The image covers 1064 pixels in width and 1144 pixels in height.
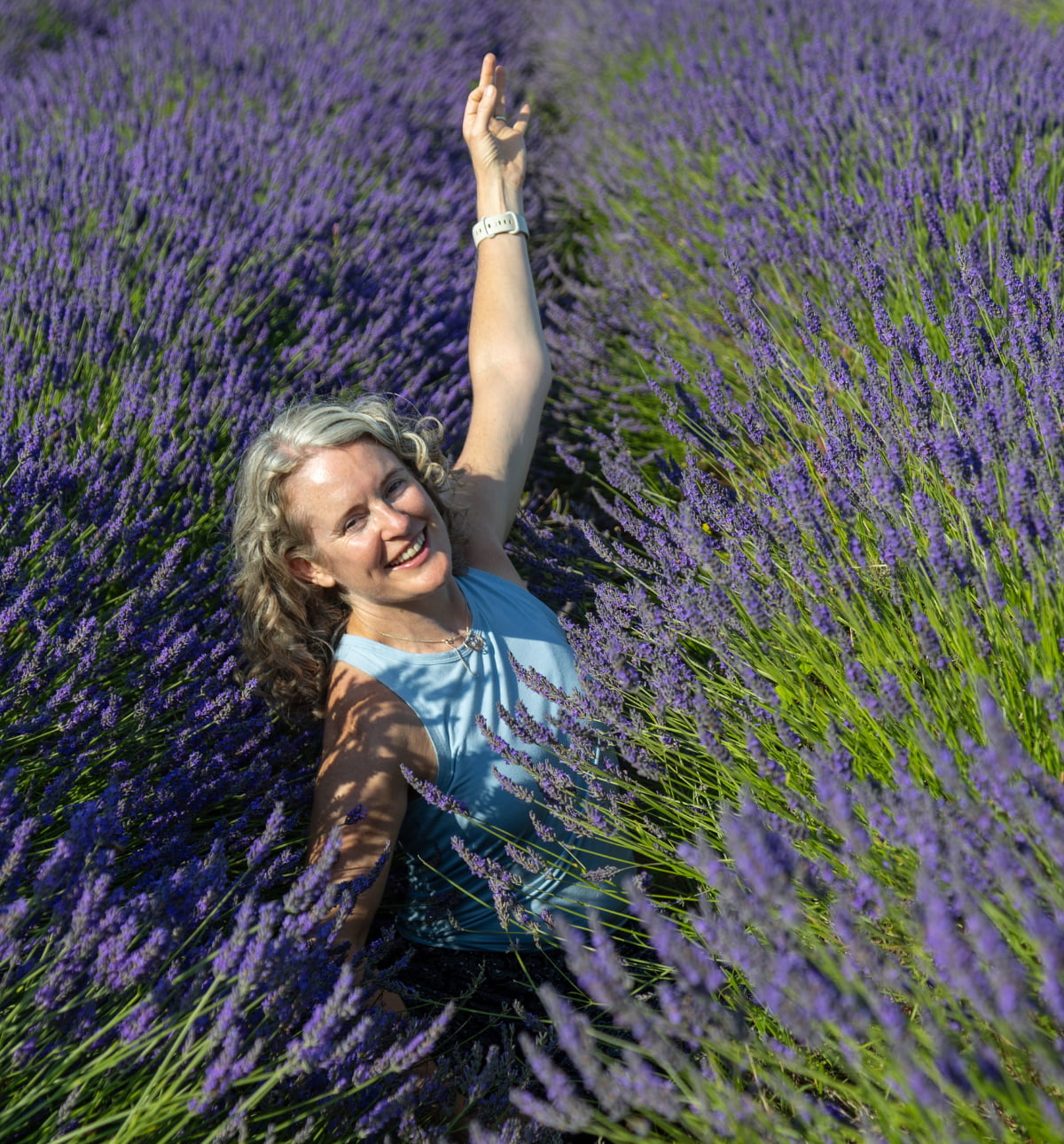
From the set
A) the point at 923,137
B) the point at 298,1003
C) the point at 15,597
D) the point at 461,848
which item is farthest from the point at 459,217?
the point at 298,1003

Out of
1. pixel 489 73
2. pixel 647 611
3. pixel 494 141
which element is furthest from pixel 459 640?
pixel 489 73

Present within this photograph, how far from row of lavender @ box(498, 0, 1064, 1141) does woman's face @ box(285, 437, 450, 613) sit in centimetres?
34

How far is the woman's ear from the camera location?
190 cm

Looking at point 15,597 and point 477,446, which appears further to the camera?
point 477,446

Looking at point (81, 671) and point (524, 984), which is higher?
point (81, 671)

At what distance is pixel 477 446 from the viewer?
2.20m

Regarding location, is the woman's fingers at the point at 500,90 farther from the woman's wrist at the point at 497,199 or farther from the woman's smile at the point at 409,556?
the woman's smile at the point at 409,556

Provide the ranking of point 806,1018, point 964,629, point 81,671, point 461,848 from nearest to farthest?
point 806,1018, point 964,629, point 461,848, point 81,671

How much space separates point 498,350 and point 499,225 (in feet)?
1.18

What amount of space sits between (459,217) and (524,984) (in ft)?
9.03

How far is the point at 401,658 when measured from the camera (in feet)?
6.08

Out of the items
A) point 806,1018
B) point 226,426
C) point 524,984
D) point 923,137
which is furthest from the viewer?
point 923,137

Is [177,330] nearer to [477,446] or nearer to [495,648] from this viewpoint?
[477,446]

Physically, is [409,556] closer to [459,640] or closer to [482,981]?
[459,640]
